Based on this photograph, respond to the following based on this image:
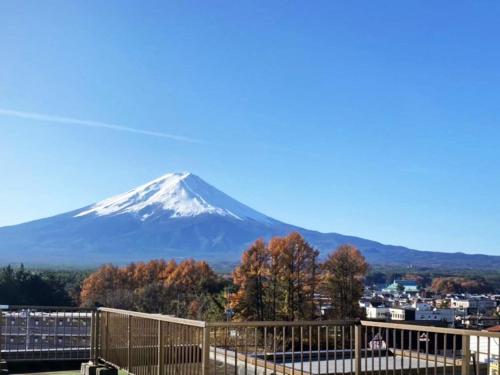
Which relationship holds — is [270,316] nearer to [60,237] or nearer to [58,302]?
[58,302]

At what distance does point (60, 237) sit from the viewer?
178m

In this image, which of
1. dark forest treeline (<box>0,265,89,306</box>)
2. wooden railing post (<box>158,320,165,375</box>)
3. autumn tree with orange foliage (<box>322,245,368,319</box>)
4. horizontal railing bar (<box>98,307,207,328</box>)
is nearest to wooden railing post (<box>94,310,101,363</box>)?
horizontal railing bar (<box>98,307,207,328</box>)

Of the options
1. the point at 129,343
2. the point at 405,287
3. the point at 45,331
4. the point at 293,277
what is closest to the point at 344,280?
the point at 293,277

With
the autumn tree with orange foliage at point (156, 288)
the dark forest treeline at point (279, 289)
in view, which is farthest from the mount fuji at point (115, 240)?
the dark forest treeline at point (279, 289)

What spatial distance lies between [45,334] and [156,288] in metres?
31.3

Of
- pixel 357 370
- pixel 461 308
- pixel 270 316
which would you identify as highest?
pixel 357 370

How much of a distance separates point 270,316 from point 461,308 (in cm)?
5736

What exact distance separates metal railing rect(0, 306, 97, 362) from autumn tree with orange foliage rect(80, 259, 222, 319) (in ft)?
80.4

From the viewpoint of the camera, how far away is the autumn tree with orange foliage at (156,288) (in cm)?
3762

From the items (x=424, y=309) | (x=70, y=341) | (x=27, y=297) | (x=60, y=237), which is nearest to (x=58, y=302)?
(x=27, y=297)

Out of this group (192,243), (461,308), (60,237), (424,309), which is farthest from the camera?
(192,243)

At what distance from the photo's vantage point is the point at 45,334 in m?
9.85

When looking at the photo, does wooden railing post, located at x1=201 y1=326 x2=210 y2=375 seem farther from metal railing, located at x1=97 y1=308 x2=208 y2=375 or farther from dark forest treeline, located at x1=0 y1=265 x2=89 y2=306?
dark forest treeline, located at x1=0 y1=265 x2=89 y2=306

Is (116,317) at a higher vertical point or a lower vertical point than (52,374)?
higher
